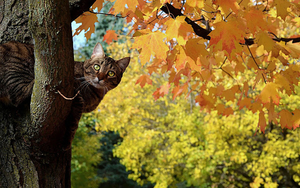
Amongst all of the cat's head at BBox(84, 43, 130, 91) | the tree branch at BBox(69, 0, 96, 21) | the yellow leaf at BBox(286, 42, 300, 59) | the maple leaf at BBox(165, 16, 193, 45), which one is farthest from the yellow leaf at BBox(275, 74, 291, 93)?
the tree branch at BBox(69, 0, 96, 21)

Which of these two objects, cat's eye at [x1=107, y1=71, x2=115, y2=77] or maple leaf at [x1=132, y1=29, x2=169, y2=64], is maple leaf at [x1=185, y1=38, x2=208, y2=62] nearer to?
maple leaf at [x1=132, y1=29, x2=169, y2=64]

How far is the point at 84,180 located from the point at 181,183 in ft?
10.4

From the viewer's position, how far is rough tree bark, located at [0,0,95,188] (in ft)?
4.65

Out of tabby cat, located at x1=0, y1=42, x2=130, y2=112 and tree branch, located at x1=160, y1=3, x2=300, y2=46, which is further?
tree branch, located at x1=160, y1=3, x2=300, y2=46

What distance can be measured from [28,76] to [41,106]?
0.34m

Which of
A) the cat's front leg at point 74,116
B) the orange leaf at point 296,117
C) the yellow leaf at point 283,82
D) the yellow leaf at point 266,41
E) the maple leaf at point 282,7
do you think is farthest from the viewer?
the orange leaf at point 296,117

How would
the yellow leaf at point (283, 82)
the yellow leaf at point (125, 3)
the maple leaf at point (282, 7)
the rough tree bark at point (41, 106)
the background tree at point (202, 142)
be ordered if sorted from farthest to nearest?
the background tree at point (202, 142) < the yellow leaf at point (283, 82) < the maple leaf at point (282, 7) < the yellow leaf at point (125, 3) < the rough tree bark at point (41, 106)

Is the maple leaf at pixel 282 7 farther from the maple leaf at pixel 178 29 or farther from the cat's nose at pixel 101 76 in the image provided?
the cat's nose at pixel 101 76

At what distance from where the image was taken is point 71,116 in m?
1.73

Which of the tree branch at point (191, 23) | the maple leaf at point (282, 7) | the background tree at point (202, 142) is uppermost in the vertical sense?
the tree branch at point (191, 23)

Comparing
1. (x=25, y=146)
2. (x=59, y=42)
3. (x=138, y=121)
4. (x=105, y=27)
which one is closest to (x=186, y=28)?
(x=59, y=42)

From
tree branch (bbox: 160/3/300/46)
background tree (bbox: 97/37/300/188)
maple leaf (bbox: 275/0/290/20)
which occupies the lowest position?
background tree (bbox: 97/37/300/188)

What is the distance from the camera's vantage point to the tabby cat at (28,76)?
1.65 metres

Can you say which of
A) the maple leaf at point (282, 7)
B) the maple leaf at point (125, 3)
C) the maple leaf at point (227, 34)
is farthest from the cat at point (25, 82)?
the maple leaf at point (282, 7)
